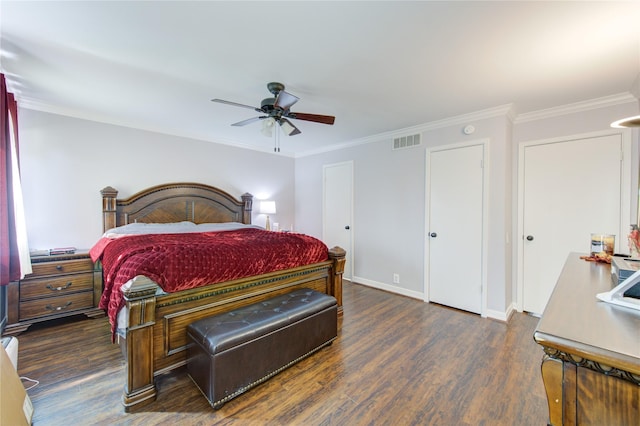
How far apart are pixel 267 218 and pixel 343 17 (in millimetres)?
3996

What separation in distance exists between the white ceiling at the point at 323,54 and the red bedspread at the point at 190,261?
1.57m

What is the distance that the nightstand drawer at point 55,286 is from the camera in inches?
107

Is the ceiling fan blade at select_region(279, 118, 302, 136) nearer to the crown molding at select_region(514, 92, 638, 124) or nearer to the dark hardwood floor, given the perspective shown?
the dark hardwood floor

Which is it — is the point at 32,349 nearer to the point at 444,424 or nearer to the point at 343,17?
the point at 444,424

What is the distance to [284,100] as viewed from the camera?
240 cm

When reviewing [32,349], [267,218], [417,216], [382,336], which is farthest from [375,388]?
[267,218]

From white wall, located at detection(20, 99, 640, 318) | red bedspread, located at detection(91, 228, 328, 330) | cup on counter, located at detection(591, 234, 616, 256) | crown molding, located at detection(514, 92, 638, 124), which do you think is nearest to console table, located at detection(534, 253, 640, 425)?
cup on counter, located at detection(591, 234, 616, 256)

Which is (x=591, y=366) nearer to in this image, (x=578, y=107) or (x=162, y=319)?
(x=162, y=319)

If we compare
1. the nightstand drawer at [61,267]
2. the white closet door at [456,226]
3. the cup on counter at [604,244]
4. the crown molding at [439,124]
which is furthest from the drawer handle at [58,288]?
the cup on counter at [604,244]

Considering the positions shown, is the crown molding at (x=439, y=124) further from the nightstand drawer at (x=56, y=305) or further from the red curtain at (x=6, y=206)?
the nightstand drawer at (x=56, y=305)

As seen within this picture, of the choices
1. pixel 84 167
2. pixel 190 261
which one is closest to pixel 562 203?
pixel 190 261

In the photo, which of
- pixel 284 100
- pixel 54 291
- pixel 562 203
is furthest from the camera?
pixel 562 203

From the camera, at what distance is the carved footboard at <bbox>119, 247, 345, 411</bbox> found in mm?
1713

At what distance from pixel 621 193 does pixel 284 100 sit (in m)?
3.57
